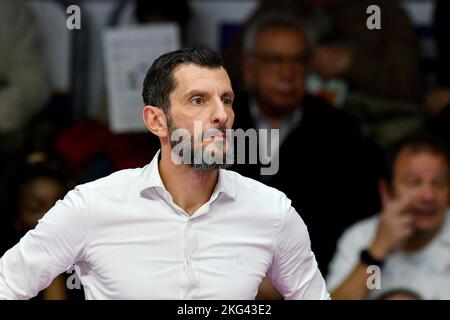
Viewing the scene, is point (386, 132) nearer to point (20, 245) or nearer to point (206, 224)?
point (206, 224)

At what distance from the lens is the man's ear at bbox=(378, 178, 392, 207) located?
2332mm

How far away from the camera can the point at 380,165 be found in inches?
92.7

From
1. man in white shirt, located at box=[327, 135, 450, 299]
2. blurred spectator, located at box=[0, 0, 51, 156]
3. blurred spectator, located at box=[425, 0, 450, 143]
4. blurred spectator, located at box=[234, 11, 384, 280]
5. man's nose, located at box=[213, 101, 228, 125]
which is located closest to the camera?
man's nose, located at box=[213, 101, 228, 125]

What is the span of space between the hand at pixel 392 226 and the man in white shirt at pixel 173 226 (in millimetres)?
605

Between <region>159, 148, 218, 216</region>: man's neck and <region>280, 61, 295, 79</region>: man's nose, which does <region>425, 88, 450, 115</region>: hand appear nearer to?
<region>280, 61, 295, 79</region>: man's nose

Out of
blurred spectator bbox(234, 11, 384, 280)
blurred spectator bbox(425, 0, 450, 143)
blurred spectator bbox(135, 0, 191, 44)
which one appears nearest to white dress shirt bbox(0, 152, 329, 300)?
blurred spectator bbox(234, 11, 384, 280)

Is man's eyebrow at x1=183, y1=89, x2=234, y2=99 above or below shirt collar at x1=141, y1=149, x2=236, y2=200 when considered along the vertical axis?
above

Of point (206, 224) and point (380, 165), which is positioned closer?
point (206, 224)

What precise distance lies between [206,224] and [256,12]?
128 cm

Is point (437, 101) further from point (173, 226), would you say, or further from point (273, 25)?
point (173, 226)

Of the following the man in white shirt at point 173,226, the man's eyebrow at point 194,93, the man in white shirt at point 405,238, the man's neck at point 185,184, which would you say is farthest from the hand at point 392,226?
the man's eyebrow at point 194,93

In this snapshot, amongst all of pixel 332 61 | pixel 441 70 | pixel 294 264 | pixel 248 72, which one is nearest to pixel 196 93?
pixel 294 264

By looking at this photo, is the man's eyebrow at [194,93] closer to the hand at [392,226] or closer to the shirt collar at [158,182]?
the shirt collar at [158,182]

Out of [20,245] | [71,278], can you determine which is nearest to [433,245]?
[71,278]
